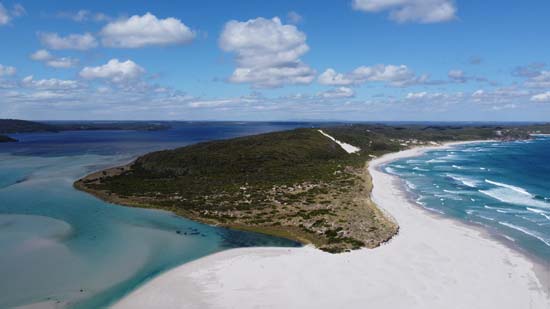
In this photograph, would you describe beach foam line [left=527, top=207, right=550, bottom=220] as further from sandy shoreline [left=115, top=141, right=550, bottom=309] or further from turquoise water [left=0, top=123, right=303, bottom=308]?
turquoise water [left=0, top=123, right=303, bottom=308]

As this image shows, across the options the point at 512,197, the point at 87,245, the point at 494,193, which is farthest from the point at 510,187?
the point at 87,245

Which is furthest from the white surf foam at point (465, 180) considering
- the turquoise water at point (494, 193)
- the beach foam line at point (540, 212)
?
the beach foam line at point (540, 212)

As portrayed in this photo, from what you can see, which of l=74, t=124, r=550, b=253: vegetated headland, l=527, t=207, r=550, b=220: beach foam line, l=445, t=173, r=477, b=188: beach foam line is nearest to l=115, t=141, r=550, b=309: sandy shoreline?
l=74, t=124, r=550, b=253: vegetated headland

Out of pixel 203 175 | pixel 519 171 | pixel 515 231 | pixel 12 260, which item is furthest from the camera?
pixel 519 171

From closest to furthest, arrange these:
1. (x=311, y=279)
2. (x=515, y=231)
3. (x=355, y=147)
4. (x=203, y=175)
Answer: (x=311, y=279), (x=515, y=231), (x=203, y=175), (x=355, y=147)

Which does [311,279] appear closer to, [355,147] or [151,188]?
[151,188]

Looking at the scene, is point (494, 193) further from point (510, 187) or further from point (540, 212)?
point (540, 212)

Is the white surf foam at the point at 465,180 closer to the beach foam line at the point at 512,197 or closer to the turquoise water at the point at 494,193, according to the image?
the turquoise water at the point at 494,193

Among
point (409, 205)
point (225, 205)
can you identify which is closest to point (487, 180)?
point (409, 205)
